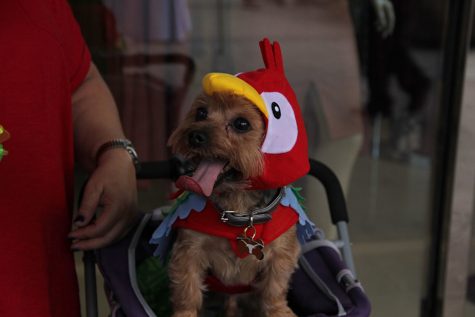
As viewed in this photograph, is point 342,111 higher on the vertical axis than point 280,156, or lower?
lower

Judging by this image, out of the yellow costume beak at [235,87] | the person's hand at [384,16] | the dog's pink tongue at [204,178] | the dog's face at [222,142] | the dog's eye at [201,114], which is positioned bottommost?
the dog's pink tongue at [204,178]

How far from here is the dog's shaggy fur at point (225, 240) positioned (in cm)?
78

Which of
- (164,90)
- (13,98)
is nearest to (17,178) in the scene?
(13,98)

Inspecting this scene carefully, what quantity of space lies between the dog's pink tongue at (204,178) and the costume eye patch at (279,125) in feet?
0.21

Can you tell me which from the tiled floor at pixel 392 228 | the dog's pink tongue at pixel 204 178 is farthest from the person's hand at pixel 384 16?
the dog's pink tongue at pixel 204 178

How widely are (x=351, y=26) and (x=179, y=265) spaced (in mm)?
1377

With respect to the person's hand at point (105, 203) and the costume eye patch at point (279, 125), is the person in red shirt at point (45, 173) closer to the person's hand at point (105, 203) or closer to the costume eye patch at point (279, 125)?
the person's hand at point (105, 203)

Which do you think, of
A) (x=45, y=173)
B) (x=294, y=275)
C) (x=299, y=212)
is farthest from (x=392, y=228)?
(x=45, y=173)

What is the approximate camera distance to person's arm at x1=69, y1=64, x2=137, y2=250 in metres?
1.00

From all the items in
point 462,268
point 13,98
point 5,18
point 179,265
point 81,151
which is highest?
point 5,18

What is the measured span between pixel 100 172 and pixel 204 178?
0.99 feet

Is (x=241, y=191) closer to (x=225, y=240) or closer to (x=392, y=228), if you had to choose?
(x=225, y=240)

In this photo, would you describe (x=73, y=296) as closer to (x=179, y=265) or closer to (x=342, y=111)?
(x=179, y=265)

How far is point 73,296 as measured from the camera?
1.03 metres
